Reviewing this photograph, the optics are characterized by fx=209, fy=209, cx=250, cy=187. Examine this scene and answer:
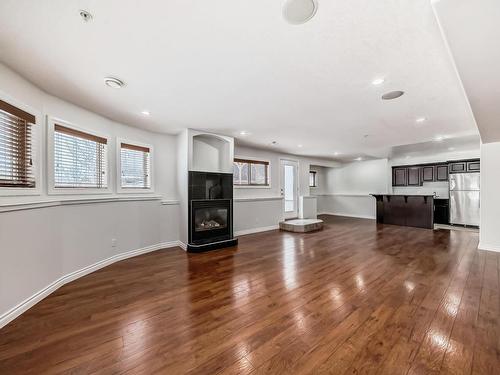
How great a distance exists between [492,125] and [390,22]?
296 cm

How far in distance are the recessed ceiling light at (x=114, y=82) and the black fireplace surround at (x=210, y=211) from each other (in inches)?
78.4

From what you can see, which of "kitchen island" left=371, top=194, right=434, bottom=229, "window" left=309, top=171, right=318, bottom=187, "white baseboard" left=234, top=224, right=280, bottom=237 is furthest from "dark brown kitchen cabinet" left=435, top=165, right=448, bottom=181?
"white baseboard" left=234, top=224, right=280, bottom=237

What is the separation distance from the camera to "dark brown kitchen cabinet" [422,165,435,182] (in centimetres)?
745

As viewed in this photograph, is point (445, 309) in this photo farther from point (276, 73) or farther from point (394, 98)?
point (276, 73)

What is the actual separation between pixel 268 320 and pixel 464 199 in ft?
25.6

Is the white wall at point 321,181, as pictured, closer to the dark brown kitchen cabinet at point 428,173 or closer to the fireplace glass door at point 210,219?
the dark brown kitchen cabinet at point 428,173

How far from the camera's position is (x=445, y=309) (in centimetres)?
210

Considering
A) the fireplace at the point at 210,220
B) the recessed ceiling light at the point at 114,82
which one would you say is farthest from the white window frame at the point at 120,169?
the recessed ceiling light at the point at 114,82

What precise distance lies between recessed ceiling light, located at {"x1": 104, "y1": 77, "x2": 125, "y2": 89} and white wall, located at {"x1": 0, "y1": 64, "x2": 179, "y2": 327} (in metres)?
0.86

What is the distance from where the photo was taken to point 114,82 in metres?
2.35

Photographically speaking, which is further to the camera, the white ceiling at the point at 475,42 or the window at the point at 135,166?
the window at the point at 135,166

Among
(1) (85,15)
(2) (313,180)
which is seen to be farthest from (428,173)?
(1) (85,15)

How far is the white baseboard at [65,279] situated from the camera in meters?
1.98

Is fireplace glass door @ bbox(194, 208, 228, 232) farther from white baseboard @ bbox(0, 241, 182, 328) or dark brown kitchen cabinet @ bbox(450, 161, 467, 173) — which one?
dark brown kitchen cabinet @ bbox(450, 161, 467, 173)
